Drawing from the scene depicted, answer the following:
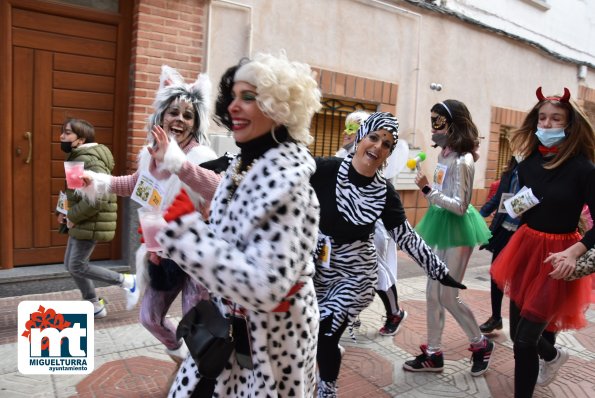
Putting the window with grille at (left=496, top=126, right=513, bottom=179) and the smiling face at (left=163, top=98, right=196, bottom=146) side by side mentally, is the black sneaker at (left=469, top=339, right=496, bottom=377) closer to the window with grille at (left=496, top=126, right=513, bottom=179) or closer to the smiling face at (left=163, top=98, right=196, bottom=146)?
the smiling face at (left=163, top=98, right=196, bottom=146)

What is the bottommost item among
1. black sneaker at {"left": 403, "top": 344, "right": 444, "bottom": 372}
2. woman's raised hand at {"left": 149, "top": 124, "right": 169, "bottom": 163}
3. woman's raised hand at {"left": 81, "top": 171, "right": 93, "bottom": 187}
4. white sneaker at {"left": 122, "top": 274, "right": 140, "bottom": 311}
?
black sneaker at {"left": 403, "top": 344, "right": 444, "bottom": 372}

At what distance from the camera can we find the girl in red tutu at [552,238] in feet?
9.29

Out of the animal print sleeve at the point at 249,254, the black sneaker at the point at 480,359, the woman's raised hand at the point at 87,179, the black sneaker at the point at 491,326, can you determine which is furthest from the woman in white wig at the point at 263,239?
the black sneaker at the point at 491,326

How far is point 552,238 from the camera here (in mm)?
2959

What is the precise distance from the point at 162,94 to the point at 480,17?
804 cm

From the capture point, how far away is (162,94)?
307 centimetres

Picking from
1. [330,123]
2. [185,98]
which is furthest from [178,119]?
[330,123]

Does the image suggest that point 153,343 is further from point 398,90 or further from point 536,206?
point 398,90

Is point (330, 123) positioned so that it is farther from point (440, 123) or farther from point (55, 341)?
point (55, 341)

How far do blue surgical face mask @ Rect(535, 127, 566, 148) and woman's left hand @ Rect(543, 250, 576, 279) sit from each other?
26.9 inches

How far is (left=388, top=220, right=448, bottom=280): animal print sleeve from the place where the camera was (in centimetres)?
287

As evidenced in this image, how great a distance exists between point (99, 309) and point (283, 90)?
11.2ft

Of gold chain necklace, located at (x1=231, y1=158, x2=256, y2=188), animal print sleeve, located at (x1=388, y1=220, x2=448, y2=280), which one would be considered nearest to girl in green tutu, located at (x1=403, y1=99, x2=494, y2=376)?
animal print sleeve, located at (x1=388, y1=220, x2=448, y2=280)

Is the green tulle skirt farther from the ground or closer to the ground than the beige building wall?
closer to the ground
